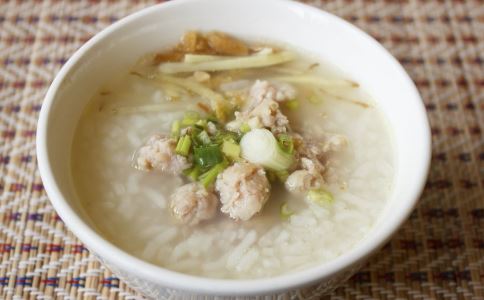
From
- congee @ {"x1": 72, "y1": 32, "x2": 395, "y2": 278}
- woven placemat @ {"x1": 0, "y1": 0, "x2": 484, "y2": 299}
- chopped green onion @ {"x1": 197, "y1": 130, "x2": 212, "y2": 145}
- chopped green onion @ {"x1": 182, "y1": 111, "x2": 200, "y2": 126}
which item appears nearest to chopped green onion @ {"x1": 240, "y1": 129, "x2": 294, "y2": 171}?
congee @ {"x1": 72, "y1": 32, "x2": 395, "y2": 278}

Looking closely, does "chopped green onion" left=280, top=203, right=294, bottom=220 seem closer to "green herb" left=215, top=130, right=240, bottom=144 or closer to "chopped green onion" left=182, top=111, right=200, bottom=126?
"green herb" left=215, top=130, right=240, bottom=144

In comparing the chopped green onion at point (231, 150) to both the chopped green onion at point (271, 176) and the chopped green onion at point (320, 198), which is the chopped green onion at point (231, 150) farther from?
the chopped green onion at point (320, 198)

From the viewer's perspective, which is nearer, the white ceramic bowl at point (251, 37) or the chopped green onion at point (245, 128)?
the white ceramic bowl at point (251, 37)

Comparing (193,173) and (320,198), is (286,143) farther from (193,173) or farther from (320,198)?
(193,173)

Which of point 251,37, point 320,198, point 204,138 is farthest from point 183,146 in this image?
point 251,37

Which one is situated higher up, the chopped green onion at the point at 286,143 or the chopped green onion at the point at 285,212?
the chopped green onion at the point at 286,143

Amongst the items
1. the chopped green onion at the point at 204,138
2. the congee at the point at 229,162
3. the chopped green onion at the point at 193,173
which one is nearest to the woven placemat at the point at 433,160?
the congee at the point at 229,162

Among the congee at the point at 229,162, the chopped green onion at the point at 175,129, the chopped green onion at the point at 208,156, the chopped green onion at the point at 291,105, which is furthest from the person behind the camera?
the chopped green onion at the point at 291,105
